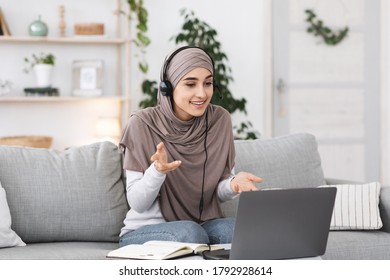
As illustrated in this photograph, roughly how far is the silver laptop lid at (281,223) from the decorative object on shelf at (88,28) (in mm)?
3483

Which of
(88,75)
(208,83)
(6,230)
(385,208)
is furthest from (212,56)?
(6,230)

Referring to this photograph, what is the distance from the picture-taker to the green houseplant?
213 inches

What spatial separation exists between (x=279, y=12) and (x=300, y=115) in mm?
798

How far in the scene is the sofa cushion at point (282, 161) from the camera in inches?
134

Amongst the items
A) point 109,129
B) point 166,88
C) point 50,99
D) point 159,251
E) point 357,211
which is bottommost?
point 357,211

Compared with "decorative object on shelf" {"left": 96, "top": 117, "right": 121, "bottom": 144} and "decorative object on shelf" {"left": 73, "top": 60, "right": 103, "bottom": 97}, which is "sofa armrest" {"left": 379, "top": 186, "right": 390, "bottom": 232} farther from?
"decorative object on shelf" {"left": 73, "top": 60, "right": 103, "bottom": 97}

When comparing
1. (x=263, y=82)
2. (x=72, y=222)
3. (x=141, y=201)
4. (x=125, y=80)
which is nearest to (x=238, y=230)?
(x=141, y=201)

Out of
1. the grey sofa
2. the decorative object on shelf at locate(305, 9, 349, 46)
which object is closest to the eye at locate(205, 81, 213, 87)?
the grey sofa

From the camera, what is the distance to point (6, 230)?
9.35 ft

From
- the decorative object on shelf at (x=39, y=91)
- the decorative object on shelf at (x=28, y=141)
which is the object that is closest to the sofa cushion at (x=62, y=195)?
the decorative object on shelf at (x=28, y=141)

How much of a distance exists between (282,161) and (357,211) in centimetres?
40

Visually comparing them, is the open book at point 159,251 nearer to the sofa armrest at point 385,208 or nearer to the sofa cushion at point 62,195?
the sofa cushion at point 62,195

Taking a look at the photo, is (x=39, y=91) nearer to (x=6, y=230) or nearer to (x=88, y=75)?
(x=88, y=75)
